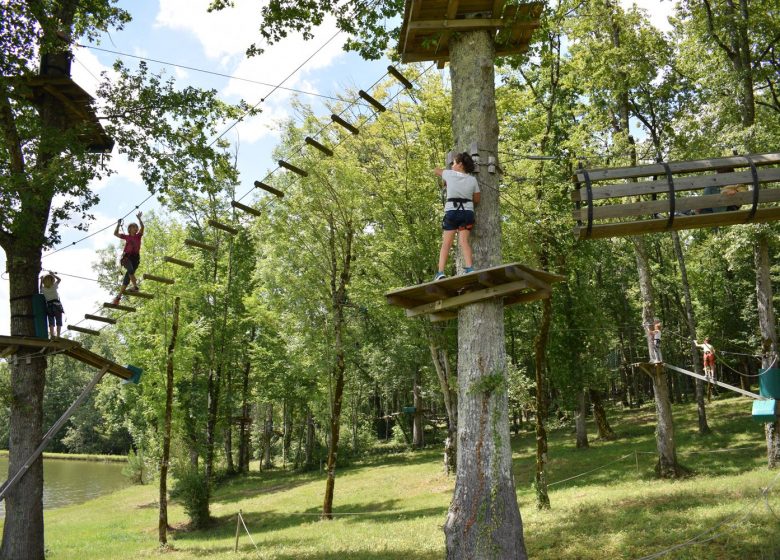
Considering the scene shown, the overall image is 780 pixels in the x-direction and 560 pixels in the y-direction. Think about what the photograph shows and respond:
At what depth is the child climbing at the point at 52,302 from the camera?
1158 centimetres

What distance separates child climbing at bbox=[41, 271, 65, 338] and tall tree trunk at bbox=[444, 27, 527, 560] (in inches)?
356

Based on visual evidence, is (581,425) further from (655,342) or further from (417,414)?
(417,414)

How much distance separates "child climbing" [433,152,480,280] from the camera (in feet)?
22.3

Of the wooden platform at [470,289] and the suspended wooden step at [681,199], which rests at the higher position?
the suspended wooden step at [681,199]

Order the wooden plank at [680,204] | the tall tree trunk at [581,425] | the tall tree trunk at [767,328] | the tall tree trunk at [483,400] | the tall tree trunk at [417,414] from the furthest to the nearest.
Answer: the tall tree trunk at [417,414], the tall tree trunk at [581,425], the tall tree trunk at [767,328], the wooden plank at [680,204], the tall tree trunk at [483,400]

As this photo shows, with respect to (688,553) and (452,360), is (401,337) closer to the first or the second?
(452,360)

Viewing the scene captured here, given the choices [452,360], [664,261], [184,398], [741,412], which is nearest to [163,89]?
[452,360]

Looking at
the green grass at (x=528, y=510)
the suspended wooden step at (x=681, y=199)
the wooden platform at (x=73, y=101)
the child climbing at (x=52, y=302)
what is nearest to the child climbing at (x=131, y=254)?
the child climbing at (x=52, y=302)

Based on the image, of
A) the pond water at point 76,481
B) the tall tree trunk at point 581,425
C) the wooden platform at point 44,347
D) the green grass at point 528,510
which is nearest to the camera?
the green grass at point 528,510

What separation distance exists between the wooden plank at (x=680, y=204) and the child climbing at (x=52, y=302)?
1027 cm

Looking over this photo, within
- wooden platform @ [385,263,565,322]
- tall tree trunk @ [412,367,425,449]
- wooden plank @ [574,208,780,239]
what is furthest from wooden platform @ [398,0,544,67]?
tall tree trunk @ [412,367,425,449]

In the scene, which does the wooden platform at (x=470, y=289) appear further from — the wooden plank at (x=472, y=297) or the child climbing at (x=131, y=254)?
the child climbing at (x=131, y=254)

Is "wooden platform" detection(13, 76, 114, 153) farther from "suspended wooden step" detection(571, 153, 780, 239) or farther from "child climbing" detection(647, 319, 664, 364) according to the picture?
"child climbing" detection(647, 319, 664, 364)

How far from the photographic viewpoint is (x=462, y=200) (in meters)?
6.82
